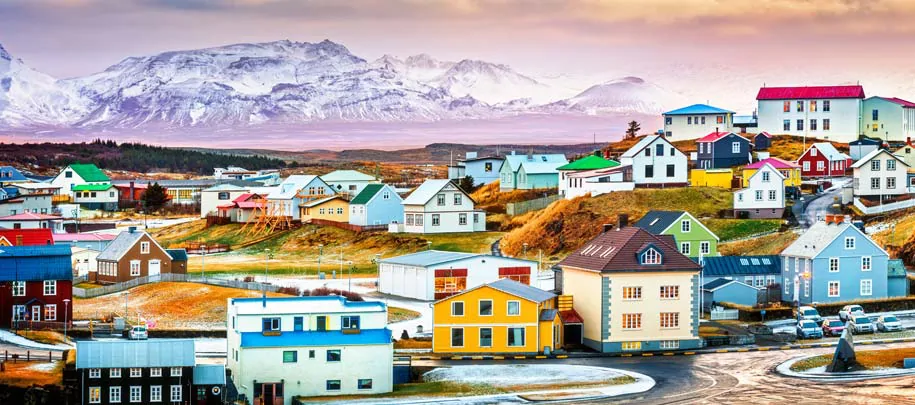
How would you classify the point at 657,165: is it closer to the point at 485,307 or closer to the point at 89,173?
the point at 485,307

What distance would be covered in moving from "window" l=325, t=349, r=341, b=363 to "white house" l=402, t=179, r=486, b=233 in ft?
190

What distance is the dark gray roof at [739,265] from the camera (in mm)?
84375

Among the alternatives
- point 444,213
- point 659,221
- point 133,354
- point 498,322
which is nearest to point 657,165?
point 444,213

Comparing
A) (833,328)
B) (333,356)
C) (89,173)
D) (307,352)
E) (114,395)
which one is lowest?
(114,395)

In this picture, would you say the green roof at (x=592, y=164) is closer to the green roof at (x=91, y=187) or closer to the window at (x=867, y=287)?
the window at (x=867, y=287)

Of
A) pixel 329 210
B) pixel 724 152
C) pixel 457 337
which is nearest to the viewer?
pixel 457 337

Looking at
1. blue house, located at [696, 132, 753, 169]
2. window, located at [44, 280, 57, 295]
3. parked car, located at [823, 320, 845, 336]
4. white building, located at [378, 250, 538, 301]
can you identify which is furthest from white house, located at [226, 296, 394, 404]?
blue house, located at [696, 132, 753, 169]

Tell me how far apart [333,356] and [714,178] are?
206ft

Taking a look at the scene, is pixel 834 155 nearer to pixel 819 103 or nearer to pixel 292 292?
pixel 819 103

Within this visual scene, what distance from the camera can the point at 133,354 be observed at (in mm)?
58062

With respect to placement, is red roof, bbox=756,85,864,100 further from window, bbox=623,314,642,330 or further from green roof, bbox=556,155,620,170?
window, bbox=623,314,642,330

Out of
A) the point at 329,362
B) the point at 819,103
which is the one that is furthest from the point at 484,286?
the point at 819,103

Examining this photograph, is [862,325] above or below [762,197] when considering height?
below

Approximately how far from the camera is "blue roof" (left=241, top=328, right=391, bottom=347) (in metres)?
61.4
